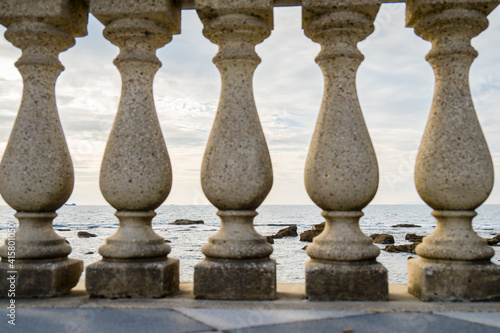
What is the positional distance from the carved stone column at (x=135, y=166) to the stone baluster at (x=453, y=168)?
6.63ft

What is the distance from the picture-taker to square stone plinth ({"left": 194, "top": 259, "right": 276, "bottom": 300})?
3.49m

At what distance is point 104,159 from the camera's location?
3.66 metres

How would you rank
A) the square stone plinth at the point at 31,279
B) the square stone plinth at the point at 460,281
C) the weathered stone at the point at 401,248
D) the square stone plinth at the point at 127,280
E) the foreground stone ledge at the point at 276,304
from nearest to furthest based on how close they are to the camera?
the foreground stone ledge at the point at 276,304
the square stone plinth at the point at 460,281
the square stone plinth at the point at 127,280
the square stone plinth at the point at 31,279
the weathered stone at the point at 401,248

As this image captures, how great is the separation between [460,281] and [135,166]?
2612mm

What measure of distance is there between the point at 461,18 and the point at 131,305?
330cm

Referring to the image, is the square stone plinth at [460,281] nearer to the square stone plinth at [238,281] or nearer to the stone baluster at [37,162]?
the square stone plinth at [238,281]

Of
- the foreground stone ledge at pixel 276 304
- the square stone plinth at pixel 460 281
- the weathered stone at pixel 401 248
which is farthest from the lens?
the weathered stone at pixel 401 248

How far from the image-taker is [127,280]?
3.58 metres

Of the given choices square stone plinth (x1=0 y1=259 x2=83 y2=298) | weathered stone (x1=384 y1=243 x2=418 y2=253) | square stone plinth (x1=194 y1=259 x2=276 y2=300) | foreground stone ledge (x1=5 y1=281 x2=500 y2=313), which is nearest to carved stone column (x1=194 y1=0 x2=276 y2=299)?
square stone plinth (x1=194 y1=259 x2=276 y2=300)

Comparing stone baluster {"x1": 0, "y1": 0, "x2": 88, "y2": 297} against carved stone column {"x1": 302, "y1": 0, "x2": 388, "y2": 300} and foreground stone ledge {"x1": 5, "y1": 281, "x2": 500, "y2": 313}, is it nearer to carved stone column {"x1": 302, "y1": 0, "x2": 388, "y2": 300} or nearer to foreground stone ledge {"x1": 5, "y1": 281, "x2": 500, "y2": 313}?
foreground stone ledge {"x1": 5, "y1": 281, "x2": 500, "y2": 313}

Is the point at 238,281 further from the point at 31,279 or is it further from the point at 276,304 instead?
the point at 31,279

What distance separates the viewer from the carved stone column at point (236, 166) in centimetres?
349

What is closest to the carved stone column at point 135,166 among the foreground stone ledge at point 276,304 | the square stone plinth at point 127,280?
the square stone plinth at point 127,280

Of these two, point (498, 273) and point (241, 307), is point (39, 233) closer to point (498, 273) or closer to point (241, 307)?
point (241, 307)
